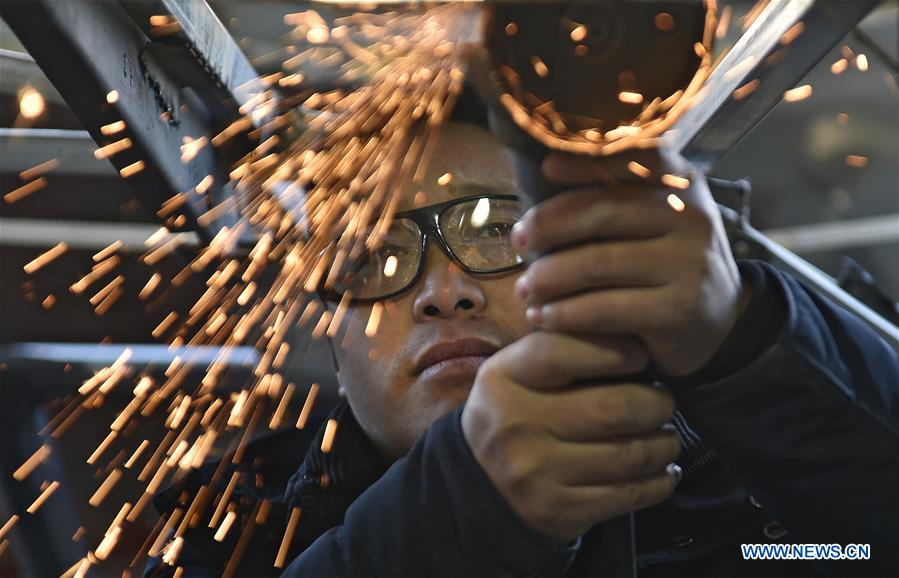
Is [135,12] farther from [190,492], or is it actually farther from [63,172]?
[190,492]

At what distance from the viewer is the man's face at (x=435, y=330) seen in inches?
59.8

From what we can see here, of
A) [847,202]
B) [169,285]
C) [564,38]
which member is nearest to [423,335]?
[564,38]

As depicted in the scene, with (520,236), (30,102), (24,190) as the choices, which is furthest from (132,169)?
(24,190)

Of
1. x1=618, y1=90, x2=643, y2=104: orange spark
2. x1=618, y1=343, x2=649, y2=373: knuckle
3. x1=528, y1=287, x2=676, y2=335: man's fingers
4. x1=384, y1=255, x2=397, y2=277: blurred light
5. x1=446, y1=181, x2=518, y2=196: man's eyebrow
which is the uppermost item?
x1=618, y1=90, x2=643, y2=104: orange spark

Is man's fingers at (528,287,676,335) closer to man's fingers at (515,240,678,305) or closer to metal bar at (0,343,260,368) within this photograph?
man's fingers at (515,240,678,305)

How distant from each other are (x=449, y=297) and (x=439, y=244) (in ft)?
0.34

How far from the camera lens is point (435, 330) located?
1.54 metres

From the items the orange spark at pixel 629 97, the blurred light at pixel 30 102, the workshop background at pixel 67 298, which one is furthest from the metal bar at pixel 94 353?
the orange spark at pixel 629 97

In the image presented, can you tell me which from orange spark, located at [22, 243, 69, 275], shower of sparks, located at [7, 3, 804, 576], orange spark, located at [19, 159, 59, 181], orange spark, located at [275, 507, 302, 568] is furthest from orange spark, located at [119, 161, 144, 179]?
orange spark, located at [22, 243, 69, 275]

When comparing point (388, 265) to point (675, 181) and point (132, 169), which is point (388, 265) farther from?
point (675, 181)

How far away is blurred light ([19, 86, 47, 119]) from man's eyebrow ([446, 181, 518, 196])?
2.73 feet

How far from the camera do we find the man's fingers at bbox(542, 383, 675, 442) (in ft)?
2.87

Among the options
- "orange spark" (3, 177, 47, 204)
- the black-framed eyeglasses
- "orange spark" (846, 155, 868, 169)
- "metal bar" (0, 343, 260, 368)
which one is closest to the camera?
the black-framed eyeglasses

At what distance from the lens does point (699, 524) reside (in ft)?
4.64
